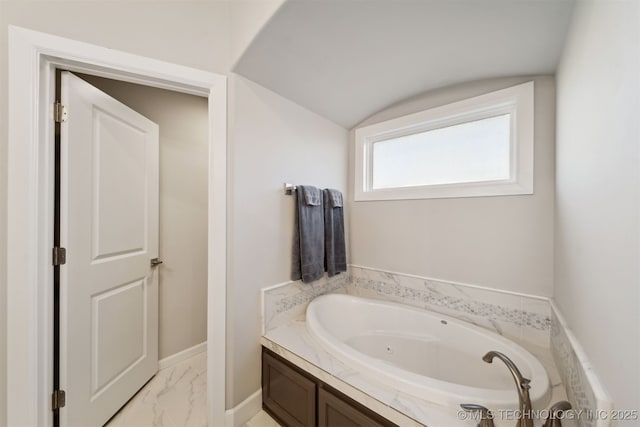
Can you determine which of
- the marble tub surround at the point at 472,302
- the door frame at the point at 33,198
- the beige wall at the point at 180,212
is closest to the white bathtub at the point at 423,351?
the marble tub surround at the point at 472,302

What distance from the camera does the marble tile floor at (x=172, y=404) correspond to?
1411 millimetres

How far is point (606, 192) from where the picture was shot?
66 cm

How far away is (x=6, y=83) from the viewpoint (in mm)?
936

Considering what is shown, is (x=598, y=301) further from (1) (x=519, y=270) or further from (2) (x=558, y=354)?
(1) (x=519, y=270)

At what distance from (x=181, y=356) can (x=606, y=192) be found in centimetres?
281

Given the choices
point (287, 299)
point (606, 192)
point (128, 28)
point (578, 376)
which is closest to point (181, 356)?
point (287, 299)

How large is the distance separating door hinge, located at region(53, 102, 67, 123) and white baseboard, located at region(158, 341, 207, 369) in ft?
6.13

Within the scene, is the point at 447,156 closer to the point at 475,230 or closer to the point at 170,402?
the point at 475,230

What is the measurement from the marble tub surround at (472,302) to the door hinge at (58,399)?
204cm

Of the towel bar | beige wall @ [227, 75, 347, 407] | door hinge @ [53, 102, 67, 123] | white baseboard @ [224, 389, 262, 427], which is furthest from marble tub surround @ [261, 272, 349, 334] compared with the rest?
door hinge @ [53, 102, 67, 123]

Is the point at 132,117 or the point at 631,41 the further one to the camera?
the point at 132,117

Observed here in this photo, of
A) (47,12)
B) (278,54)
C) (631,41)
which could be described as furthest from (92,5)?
(631,41)

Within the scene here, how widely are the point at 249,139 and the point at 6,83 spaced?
0.99 m

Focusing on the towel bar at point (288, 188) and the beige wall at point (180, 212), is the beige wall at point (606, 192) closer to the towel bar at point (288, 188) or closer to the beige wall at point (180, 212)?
the towel bar at point (288, 188)
